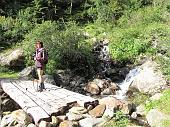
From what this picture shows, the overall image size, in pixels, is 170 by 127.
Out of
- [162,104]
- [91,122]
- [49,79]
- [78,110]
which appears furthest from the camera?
[49,79]

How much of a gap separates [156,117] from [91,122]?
2.15 m

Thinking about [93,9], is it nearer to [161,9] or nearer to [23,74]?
[161,9]

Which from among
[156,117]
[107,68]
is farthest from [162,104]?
[107,68]

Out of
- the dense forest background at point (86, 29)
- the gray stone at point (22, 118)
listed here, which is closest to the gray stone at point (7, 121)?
the gray stone at point (22, 118)

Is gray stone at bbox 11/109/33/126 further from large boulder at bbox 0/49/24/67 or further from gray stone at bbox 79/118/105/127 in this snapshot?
large boulder at bbox 0/49/24/67

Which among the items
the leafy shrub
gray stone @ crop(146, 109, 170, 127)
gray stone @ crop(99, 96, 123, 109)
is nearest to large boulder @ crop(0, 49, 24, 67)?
the leafy shrub

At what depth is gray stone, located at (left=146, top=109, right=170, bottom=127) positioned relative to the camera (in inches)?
512

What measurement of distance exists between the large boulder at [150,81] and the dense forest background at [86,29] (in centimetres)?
42

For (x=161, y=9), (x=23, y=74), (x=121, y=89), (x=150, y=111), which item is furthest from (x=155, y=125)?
(x=161, y=9)

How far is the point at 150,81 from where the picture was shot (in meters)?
19.7

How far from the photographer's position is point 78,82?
2209cm

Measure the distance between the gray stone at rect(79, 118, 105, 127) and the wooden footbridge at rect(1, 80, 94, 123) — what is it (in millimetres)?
1020

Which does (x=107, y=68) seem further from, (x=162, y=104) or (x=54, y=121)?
(x=54, y=121)

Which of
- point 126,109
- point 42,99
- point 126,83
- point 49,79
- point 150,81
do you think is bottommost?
point 126,83
